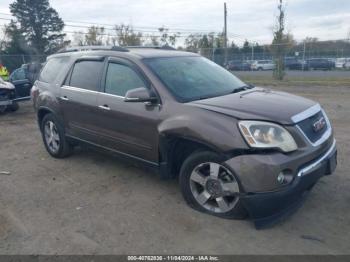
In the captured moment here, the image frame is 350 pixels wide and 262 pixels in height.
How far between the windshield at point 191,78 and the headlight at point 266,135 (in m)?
0.87

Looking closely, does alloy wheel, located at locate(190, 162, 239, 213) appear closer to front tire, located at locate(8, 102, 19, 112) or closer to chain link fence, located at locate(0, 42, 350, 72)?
front tire, located at locate(8, 102, 19, 112)

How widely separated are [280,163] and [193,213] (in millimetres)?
1185

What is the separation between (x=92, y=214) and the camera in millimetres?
3996

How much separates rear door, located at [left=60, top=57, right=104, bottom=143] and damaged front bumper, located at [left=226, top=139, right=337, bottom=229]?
7.73 feet

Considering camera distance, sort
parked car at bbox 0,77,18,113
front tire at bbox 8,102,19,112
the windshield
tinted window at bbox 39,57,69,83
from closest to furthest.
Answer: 1. the windshield
2. tinted window at bbox 39,57,69,83
3. parked car at bbox 0,77,18,113
4. front tire at bbox 8,102,19,112

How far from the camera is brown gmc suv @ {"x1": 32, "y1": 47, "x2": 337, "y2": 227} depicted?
3.37m

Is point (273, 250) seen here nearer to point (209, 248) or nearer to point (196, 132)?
point (209, 248)

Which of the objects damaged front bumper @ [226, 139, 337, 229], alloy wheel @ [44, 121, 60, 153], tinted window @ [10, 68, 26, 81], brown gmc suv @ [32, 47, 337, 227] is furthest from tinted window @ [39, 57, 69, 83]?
tinted window @ [10, 68, 26, 81]

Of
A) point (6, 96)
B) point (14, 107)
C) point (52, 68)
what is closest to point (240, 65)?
point (14, 107)

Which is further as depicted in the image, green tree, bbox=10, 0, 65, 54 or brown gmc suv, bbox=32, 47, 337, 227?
green tree, bbox=10, 0, 65, 54

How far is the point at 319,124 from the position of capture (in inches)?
153

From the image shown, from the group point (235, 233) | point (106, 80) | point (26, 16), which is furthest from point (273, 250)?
point (26, 16)

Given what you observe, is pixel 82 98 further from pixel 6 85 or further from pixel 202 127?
pixel 6 85

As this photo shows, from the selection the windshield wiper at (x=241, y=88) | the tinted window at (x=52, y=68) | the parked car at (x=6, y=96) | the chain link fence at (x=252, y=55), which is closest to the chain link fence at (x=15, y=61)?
the chain link fence at (x=252, y=55)
